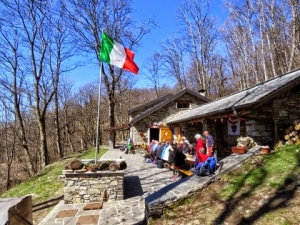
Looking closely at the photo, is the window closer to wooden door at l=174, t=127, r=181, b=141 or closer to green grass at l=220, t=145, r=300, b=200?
wooden door at l=174, t=127, r=181, b=141

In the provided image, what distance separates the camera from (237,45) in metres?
22.5

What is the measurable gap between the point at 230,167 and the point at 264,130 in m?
2.71

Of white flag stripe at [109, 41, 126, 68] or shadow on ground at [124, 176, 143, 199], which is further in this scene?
white flag stripe at [109, 41, 126, 68]

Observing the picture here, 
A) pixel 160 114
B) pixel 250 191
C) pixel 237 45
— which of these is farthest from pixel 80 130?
pixel 250 191

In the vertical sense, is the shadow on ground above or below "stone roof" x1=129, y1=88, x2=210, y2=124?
below

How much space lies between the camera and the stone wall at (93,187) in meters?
7.04

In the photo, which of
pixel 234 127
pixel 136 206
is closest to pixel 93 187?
pixel 136 206

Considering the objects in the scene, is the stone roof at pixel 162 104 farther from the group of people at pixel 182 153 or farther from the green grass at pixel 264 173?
the green grass at pixel 264 173

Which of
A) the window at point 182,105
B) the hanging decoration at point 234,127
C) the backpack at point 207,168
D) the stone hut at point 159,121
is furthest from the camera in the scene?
the window at point 182,105

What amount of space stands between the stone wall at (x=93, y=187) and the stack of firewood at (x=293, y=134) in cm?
563

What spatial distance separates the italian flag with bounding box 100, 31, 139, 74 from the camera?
8.22m

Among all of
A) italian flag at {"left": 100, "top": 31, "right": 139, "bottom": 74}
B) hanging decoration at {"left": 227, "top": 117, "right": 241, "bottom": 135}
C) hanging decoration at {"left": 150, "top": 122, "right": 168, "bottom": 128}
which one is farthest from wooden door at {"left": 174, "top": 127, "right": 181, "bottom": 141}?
italian flag at {"left": 100, "top": 31, "right": 139, "bottom": 74}

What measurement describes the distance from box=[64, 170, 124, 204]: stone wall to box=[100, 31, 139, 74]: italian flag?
3665mm

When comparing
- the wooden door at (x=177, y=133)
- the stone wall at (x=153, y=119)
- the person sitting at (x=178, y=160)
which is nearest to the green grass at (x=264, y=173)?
the person sitting at (x=178, y=160)
